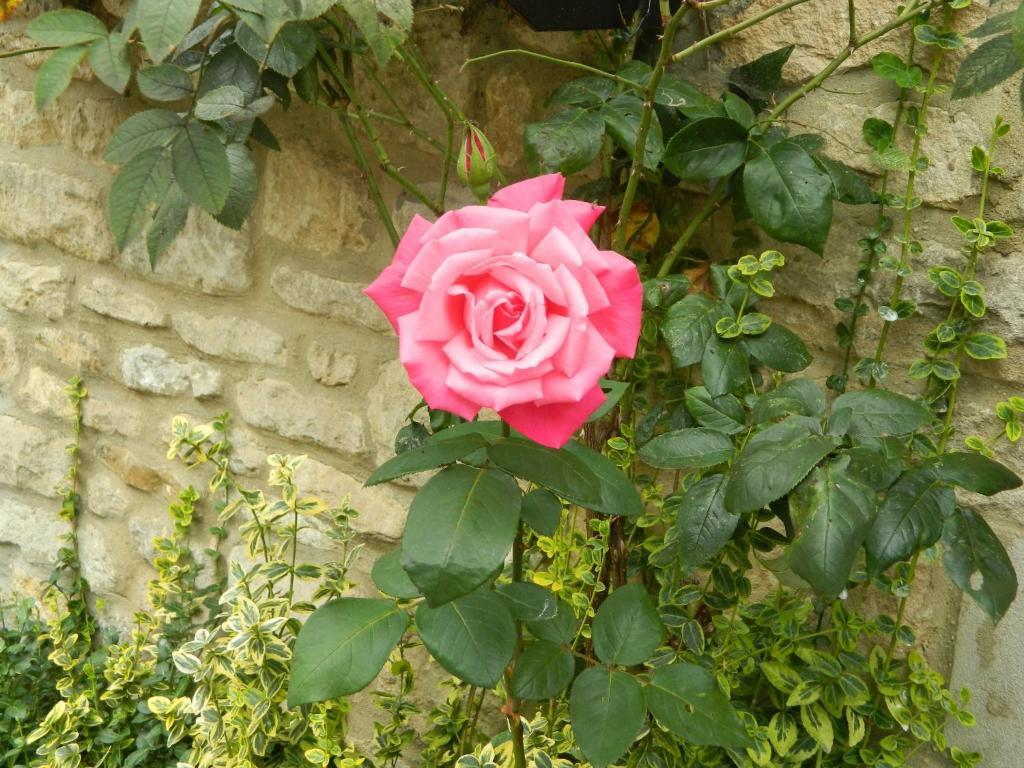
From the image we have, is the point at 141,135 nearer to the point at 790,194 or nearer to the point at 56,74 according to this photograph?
the point at 56,74

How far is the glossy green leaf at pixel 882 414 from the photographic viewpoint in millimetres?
1083

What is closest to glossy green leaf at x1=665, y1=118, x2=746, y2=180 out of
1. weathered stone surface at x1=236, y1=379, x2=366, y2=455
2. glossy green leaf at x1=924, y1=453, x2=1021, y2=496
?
glossy green leaf at x1=924, y1=453, x2=1021, y2=496

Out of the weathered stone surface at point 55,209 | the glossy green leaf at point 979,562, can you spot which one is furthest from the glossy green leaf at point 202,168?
the glossy green leaf at point 979,562

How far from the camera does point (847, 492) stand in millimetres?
1002

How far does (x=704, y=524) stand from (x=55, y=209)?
1555mm

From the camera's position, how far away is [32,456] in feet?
A: 7.30

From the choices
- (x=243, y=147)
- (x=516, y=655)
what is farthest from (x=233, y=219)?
(x=516, y=655)

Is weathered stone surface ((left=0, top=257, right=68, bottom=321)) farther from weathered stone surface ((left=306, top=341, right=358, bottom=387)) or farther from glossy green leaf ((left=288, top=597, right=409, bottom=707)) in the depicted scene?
glossy green leaf ((left=288, top=597, right=409, bottom=707))

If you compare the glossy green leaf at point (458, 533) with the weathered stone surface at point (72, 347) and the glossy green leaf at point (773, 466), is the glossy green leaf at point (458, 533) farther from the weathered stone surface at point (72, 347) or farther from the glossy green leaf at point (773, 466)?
the weathered stone surface at point (72, 347)

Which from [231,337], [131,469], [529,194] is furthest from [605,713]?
[131,469]

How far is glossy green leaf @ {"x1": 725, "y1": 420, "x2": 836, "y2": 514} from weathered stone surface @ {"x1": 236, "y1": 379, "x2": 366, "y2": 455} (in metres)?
0.91

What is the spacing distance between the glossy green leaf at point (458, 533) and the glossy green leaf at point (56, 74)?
2.29ft

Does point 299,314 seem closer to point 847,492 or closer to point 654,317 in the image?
point 654,317

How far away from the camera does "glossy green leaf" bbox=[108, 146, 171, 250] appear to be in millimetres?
1221
